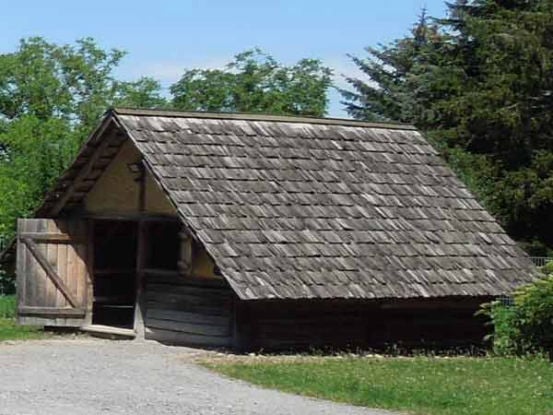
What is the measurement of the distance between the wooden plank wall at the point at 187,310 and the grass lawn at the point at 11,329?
6.66 feet

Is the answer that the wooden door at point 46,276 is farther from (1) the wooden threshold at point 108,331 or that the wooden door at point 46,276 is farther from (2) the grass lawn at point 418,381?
(2) the grass lawn at point 418,381

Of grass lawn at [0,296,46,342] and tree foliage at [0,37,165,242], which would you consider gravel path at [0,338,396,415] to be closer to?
grass lawn at [0,296,46,342]

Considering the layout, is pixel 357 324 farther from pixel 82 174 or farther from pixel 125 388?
pixel 125 388

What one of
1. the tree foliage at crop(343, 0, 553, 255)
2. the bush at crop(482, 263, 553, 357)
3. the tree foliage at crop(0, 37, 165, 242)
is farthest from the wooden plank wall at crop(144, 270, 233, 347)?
the tree foliage at crop(0, 37, 165, 242)

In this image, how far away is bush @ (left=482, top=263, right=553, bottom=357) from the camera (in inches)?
821

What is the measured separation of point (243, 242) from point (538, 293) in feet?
14.1

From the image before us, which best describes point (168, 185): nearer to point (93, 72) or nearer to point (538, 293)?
point (538, 293)

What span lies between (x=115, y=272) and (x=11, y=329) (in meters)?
2.26

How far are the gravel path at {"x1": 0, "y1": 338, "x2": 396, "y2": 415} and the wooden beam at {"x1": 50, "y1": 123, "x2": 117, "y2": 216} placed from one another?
3.79 metres

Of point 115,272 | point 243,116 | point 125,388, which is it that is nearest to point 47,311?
point 115,272

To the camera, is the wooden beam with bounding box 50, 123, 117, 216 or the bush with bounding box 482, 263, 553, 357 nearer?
the bush with bounding box 482, 263, 553, 357

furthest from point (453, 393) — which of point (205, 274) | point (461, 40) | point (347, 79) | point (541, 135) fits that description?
point (347, 79)

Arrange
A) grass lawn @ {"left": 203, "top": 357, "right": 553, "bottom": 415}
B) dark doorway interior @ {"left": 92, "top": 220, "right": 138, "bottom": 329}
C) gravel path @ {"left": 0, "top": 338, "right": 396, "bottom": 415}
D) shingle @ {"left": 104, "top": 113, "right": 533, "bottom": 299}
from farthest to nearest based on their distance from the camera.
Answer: dark doorway interior @ {"left": 92, "top": 220, "right": 138, "bottom": 329}
shingle @ {"left": 104, "top": 113, "right": 533, "bottom": 299}
grass lawn @ {"left": 203, "top": 357, "right": 553, "bottom": 415}
gravel path @ {"left": 0, "top": 338, "right": 396, "bottom": 415}

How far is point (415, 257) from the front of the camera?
2211 centimetres
